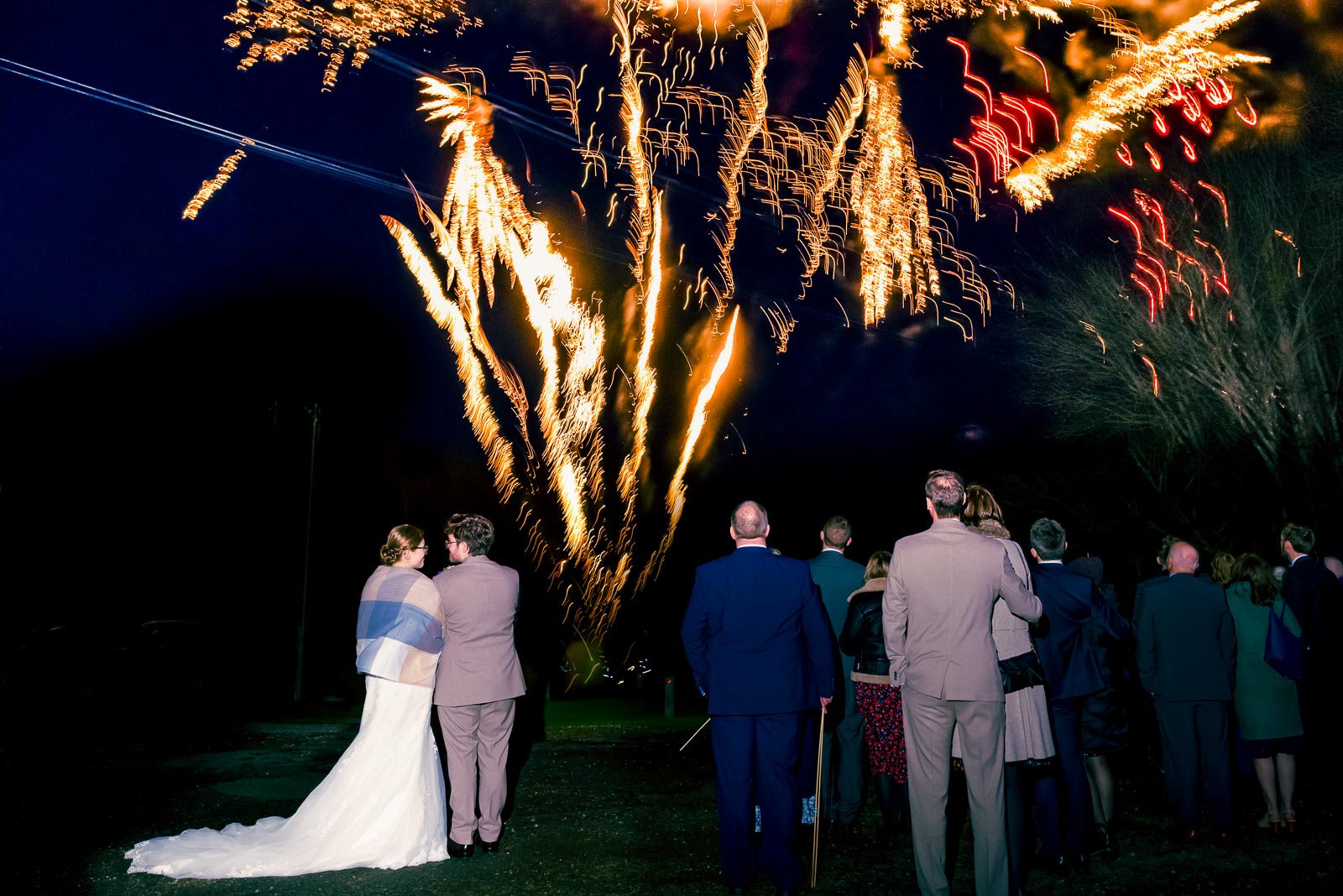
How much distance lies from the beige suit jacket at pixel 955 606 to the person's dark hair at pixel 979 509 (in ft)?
1.57

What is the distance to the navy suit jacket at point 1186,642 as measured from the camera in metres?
6.31

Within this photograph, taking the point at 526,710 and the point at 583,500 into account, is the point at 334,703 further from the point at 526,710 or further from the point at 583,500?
the point at 583,500

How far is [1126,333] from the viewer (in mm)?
24672

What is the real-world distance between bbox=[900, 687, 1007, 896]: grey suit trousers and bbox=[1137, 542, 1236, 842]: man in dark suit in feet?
7.49

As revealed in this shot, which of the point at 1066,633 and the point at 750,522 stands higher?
the point at 750,522

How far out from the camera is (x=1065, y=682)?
563 cm

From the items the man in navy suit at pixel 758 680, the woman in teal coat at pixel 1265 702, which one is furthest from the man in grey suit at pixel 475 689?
the woman in teal coat at pixel 1265 702

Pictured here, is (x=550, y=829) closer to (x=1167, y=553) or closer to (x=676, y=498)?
(x=1167, y=553)

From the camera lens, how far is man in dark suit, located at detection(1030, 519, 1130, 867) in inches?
220

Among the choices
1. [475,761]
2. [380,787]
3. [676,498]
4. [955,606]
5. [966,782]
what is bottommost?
[380,787]

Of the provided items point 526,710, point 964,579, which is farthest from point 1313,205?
point 964,579

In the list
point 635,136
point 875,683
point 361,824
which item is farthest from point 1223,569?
point 635,136

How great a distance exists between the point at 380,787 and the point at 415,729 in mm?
365

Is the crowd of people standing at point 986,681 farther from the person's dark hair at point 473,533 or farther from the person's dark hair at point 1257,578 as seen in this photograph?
the person's dark hair at point 473,533
